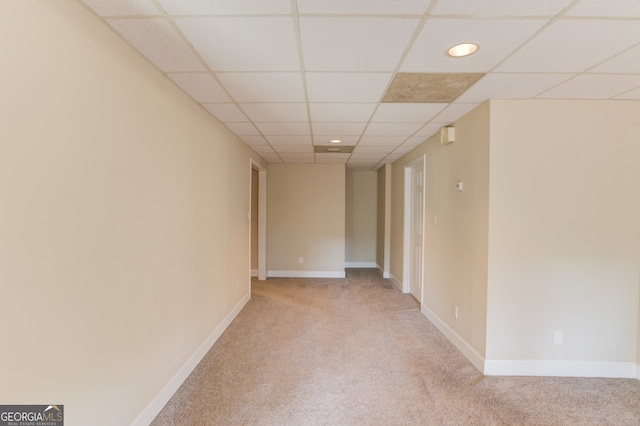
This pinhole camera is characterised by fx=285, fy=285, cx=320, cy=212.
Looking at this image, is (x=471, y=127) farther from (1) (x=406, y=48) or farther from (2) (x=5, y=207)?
(2) (x=5, y=207)

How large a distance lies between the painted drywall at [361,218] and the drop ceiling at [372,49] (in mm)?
4324

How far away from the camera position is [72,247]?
129 cm

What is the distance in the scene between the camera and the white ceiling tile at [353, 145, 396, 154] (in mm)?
4172

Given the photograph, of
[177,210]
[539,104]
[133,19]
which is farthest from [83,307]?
[539,104]

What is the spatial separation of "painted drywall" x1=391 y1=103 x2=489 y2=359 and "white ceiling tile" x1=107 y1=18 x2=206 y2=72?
2.37 m

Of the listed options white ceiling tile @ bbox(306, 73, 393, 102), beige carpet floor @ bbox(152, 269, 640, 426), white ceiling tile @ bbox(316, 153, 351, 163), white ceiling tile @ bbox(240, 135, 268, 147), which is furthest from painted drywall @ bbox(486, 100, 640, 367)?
white ceiling tile @ bbox(316, 153, 351, 163)

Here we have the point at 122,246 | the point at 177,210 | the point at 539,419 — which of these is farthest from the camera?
the point at 177,210

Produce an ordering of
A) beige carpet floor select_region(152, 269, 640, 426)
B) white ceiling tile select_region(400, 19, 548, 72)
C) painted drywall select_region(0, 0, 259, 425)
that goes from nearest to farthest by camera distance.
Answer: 1. painted drywall select_region(0, 0, 259, 425)
2. white ceiling tile select_region(400, 19, 548, 72)
3. beige carpet floor select_region(152, 269, 640, 426)

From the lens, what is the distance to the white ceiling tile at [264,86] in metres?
2.01

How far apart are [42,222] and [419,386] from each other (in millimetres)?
2602

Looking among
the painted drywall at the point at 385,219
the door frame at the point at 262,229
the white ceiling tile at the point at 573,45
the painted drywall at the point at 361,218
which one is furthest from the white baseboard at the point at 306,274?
the white ceiling tile at the point at 573,45

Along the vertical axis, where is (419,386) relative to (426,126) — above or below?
below

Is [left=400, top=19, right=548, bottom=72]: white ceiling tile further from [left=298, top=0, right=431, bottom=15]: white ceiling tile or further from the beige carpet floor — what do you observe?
the beige carpet floor

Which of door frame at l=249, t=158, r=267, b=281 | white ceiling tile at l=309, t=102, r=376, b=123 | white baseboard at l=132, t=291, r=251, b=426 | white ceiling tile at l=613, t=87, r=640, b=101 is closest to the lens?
white baseboard at l=132, t=291, r=251, b=426
